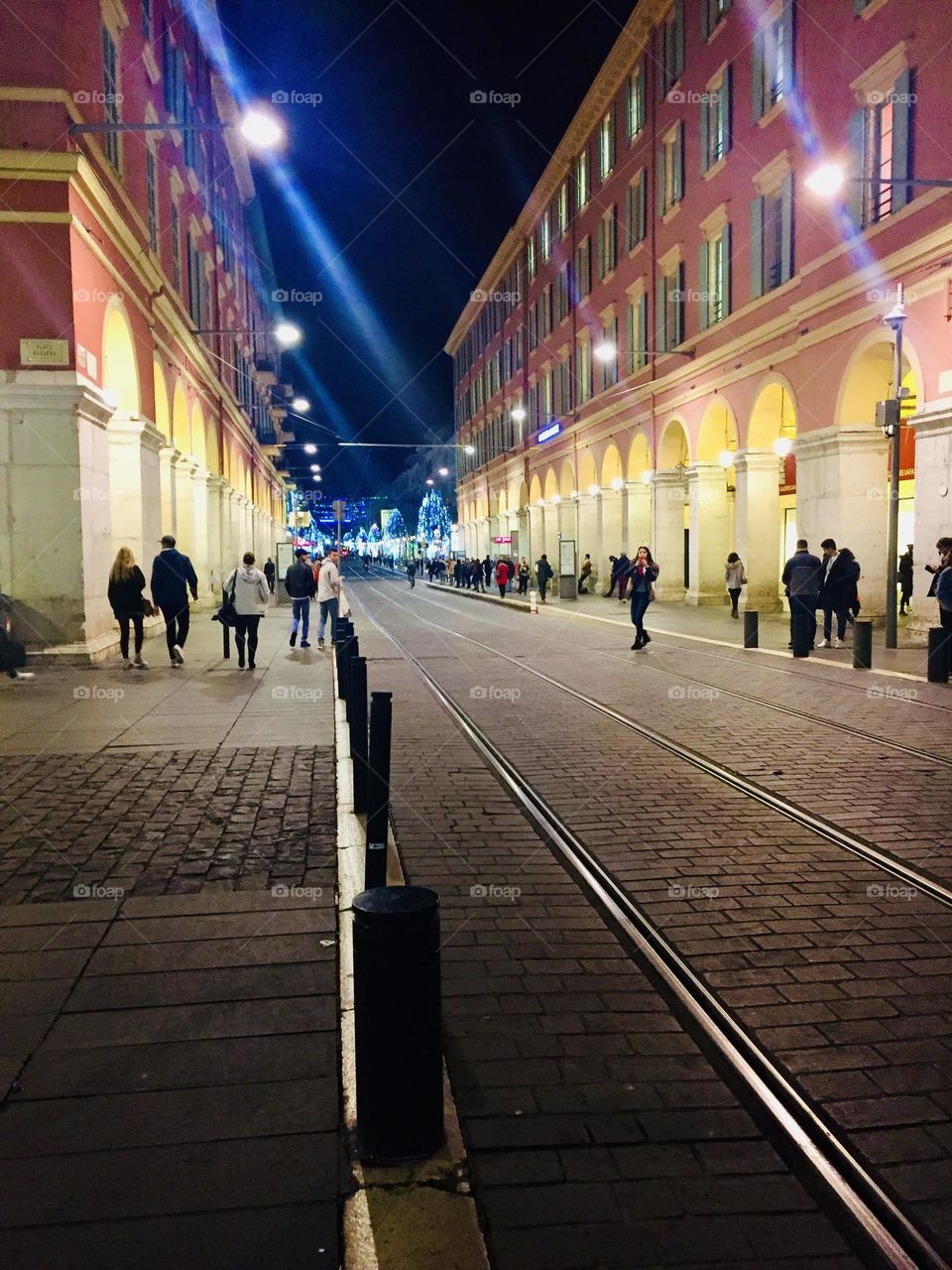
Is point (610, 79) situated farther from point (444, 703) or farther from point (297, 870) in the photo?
point (297, 870)

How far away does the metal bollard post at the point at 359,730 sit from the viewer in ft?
21.4

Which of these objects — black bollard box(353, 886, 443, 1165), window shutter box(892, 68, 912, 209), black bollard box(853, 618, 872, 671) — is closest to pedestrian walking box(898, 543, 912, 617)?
window shutter box(892, 68, 912, 209)

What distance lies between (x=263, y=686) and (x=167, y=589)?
8.61ft

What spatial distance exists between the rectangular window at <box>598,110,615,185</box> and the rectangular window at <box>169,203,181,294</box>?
18957 mm

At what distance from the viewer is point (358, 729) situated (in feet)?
21.8

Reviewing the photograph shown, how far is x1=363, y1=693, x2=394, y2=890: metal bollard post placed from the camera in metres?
4.84

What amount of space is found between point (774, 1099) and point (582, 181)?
4284 centimetres

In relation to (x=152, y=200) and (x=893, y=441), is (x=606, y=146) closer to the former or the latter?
(x=152, y=200)

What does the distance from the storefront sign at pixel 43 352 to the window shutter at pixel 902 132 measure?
49.1ft

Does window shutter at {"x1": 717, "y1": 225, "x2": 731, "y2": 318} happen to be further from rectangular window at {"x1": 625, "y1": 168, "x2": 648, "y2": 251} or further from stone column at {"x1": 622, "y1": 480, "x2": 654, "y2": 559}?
stone column at {"x1": 622, "y1": 480, "x2": 654, "y2": 559}

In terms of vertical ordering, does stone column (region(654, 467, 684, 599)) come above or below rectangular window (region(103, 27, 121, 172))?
below

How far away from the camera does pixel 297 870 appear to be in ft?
17.6

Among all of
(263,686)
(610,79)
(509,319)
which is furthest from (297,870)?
(509,319)

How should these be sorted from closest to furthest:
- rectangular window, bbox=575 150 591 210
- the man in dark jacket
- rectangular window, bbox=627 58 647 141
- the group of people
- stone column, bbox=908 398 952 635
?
1. the group of people
2. the man in dark jacket
3. stone column, bbox=908 398 952 635
4. rectangular window, bbox=627 58 647 141
5. rectangular window, bbox=575 150 591 210
